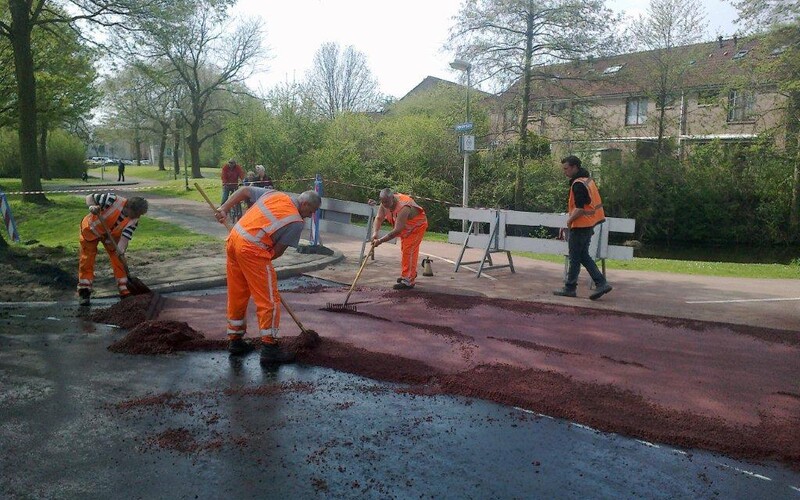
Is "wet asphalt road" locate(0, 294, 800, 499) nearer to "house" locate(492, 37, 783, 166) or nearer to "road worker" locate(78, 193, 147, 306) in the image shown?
"road worker" locate(78, 193, 147, 306)

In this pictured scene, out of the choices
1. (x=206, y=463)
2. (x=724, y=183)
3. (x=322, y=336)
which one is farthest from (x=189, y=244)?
(x=724, y=183)

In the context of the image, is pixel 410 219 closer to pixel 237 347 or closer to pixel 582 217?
pixel 582 217

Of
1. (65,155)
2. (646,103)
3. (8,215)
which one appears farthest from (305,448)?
(65,155)

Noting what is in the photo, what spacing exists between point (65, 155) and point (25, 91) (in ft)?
89.7

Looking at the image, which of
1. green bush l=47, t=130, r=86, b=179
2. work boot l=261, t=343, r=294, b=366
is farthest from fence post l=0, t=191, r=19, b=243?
green bush l=47, t=130, r=86, b=179

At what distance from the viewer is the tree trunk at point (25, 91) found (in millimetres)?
19922

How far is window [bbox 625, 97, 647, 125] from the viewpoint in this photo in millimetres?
34216

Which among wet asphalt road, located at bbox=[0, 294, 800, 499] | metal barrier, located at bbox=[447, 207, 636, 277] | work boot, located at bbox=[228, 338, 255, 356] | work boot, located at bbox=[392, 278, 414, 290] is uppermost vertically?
metal barrier, located at bbox=[447, 207, 636, 277]

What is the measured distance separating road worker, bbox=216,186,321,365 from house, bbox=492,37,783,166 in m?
18.1

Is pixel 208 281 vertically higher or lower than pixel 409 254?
lower

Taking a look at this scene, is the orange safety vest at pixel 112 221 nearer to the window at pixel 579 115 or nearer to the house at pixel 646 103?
the house at pixel 646 103

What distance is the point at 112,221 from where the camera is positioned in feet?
26.6

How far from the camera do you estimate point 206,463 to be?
144 inches

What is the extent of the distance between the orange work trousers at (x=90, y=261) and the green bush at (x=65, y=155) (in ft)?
138
